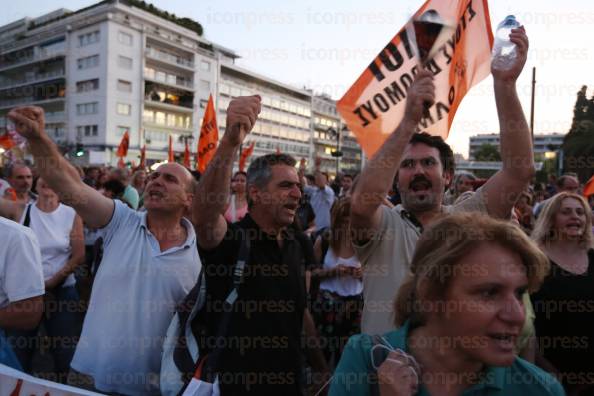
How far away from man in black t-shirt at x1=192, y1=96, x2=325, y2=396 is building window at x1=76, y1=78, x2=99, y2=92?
51.1 meters

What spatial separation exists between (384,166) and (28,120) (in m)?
1.82

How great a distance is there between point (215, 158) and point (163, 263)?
0.80m

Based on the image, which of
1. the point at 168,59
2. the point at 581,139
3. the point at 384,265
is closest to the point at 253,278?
the point at 384,265

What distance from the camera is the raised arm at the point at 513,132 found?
2131mm

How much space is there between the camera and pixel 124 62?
4866 centimetres

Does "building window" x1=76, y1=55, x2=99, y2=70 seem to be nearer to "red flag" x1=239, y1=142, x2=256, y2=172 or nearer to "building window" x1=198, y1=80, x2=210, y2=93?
"building window" x1=198, y1=80, x2=210, y2=93

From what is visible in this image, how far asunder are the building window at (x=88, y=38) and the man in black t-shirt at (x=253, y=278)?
5235cm

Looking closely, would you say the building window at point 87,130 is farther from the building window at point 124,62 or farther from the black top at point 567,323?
the black top at point 567,323

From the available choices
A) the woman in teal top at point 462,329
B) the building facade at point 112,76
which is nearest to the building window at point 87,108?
the building facade at point 112,76

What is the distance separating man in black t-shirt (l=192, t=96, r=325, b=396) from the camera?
7.36 ft

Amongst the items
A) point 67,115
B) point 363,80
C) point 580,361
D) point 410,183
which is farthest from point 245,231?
point 67,115

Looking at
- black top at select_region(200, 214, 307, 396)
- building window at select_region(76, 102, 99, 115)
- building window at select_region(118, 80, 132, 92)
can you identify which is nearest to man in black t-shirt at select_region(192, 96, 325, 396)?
black top at select_region(200, 214, 307, 396)

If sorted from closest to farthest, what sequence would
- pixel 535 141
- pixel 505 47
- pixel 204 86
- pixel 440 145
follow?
1. pixel 505 47
2. pixel 440 145
3. pixel 204 86
4. pixel 535 141

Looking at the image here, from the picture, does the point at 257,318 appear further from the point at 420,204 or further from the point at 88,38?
the point at 88,38
